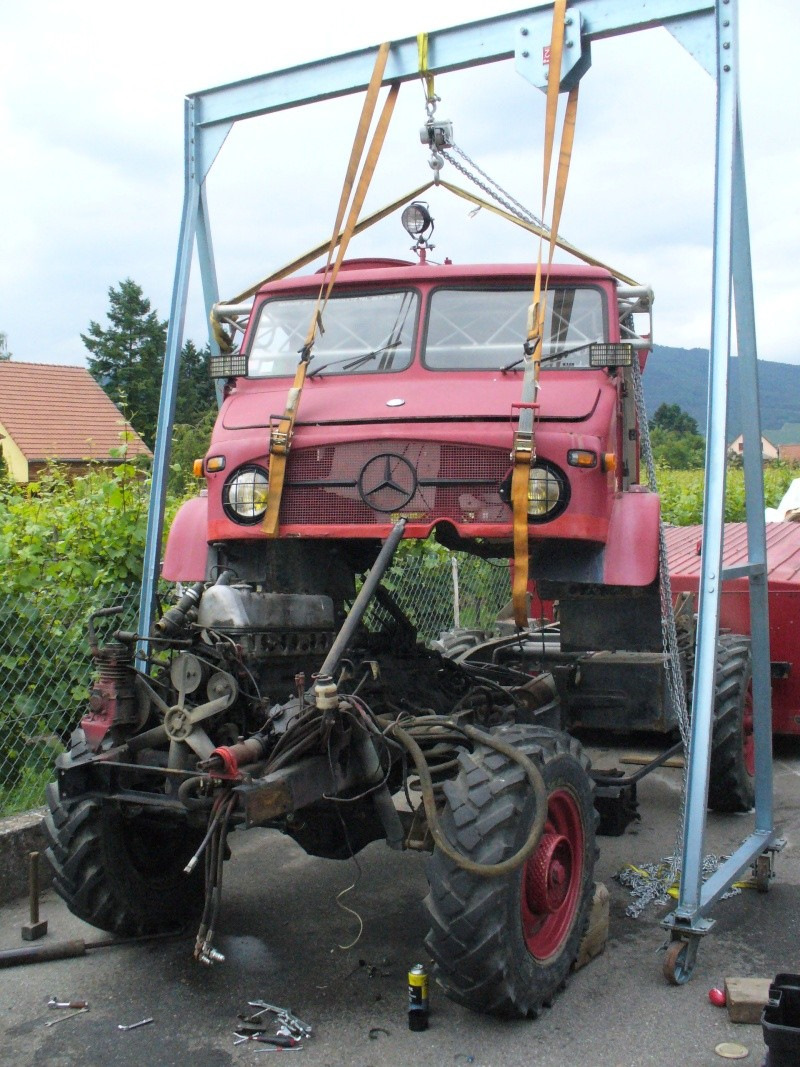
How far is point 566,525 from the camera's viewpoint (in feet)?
15.9

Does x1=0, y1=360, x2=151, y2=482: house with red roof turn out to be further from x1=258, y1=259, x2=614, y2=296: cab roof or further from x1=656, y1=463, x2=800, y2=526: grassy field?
x1=258, y1=259, x2=614, y2=296: cab roof

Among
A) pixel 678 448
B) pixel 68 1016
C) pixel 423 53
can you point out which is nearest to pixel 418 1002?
pixel 68 1016

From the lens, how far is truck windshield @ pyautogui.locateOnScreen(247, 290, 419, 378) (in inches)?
227

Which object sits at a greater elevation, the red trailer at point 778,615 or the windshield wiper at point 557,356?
the windshield wiper at point 557,356

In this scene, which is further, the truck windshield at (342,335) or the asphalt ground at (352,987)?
the truck windshield at (342,335)

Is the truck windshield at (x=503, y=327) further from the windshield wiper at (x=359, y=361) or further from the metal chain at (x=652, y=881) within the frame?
the metal chain at (x=652, y=881)

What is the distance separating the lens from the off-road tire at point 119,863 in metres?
4.65

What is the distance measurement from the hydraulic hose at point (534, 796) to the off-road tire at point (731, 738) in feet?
9.37

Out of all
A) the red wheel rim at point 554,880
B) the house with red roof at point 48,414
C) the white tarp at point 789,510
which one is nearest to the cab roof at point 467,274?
the red wheel rim at point 554,880

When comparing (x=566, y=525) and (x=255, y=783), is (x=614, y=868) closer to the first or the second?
(x=566, y=525)

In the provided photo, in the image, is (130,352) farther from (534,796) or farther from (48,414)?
(534,796)

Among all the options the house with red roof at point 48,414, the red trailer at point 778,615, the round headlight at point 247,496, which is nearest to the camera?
the round headlight at point 247,496

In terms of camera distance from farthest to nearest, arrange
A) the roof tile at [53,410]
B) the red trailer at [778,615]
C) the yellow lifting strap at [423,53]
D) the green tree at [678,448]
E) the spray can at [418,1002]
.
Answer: the roof tile at [53,410] < the green tree at [678,448] < the red trailer at [778,615] < the yellow lifting strap at [423,53] < the spray can at [418,1002]

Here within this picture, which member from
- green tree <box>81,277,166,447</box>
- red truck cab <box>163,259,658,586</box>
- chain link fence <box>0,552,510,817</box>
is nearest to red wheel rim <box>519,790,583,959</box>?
red truck cab <box>163,259,658,586</box>
